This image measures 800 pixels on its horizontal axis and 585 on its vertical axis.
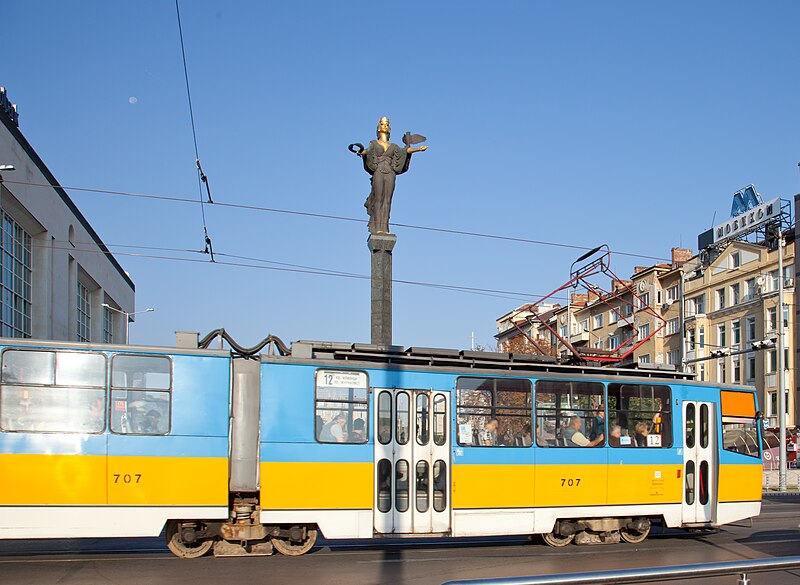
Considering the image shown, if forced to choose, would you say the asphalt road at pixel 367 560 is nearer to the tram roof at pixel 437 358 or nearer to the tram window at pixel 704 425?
the tram window at pixel 704 425

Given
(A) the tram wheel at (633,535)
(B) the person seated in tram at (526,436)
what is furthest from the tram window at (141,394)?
(A) the tram wheel at (633,535)

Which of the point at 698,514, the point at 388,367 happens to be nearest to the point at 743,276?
the point at 698,514

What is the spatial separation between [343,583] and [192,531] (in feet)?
9.72

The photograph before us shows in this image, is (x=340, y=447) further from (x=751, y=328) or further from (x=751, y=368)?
(x=751, y=368)

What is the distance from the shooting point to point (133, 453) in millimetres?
12617

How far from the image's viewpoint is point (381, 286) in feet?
62.6

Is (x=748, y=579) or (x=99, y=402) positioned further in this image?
(x=99, y=402)

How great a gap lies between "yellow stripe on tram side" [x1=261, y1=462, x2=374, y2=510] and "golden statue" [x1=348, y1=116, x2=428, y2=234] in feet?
23.8

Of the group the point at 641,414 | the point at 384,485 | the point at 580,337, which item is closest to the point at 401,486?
the point at 384,485

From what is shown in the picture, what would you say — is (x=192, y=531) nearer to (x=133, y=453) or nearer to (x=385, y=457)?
(x=133, y=453)

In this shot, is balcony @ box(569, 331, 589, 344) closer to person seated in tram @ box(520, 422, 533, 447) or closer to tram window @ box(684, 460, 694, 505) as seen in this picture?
tram window @ box(684, 460, 694, 505)

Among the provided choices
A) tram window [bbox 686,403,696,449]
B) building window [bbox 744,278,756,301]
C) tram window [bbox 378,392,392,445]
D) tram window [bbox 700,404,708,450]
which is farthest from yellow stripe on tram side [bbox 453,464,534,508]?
building window [bbox 744,278,756,301]

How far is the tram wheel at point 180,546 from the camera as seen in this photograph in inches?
517

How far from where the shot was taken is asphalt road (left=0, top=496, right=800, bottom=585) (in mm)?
11641
